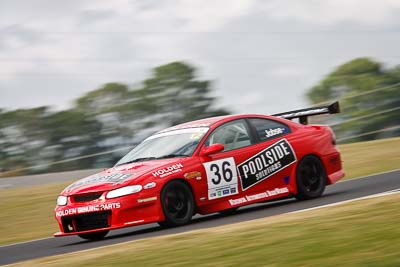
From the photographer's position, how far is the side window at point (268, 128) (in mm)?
12719

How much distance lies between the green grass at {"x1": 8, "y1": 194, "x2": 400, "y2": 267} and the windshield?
258 centimetres

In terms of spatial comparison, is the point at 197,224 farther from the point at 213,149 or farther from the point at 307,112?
the point at 307,112

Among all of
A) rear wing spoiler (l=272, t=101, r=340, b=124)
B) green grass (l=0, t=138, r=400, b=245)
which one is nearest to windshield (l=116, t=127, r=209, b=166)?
green grass (l=0, t=138, r=400, b=245)

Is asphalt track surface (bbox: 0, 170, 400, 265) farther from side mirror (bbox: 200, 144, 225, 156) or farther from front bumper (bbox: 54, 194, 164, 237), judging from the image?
side mirror (bbox: 200, 144, 225, 156)

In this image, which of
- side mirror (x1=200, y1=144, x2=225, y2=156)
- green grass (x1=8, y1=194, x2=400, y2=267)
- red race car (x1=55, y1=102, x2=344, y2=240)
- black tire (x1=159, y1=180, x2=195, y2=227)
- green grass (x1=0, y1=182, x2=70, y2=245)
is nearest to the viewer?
green grass (x1=8, y1=194, x2=400, y2=267)

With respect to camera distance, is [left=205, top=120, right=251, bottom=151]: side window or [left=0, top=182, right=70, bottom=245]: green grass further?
[left=0, top=182, right=70, bottom=245]: green grass

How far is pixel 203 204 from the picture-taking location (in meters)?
11.7

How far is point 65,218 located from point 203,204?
1.68 m

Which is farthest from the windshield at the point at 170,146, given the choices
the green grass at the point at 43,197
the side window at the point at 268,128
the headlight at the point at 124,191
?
the green grass at the point at 43,197

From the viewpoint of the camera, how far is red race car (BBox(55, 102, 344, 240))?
1109 centimetres

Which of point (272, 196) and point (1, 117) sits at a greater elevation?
point (1, 117)

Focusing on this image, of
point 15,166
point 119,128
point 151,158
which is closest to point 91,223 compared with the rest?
point 151,158

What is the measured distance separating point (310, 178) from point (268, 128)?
918 millimetres

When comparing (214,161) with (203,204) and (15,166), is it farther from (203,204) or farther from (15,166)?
A: (15,166)
